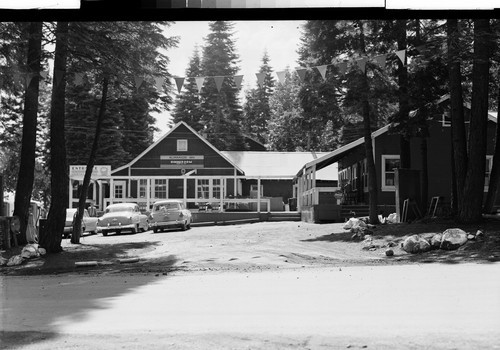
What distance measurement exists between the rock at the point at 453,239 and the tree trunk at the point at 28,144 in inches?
414

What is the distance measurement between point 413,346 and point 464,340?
554mm

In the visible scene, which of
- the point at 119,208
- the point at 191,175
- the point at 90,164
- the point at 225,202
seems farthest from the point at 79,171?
the point at 225,202

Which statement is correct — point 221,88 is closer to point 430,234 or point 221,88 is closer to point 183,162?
point 430,234

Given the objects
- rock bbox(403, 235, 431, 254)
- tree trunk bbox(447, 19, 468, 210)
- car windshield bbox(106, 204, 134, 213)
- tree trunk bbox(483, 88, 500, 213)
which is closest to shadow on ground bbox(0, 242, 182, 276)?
car windshield bbox(106, 204, 134, 213)

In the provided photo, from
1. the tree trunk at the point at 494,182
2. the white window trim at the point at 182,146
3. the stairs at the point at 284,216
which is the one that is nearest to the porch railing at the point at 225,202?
the stairs at the point at 284,216

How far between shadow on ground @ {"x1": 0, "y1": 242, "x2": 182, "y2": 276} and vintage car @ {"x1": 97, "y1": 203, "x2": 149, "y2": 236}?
4.86 metres

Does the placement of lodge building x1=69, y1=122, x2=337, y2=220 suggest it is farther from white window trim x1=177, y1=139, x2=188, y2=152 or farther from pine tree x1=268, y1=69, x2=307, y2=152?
pine tree x1=268, y1=69, x2=307, y2=152

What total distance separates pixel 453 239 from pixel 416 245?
2.96 feet

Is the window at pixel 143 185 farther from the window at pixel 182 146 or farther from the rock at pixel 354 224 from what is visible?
the rock at pixel 354 224

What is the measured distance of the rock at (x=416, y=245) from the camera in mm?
15766

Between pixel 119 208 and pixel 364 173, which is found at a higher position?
pixel 364 173

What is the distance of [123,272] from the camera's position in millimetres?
13672

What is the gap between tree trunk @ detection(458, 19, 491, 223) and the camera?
16516mm

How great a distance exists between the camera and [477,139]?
55.2 ft
